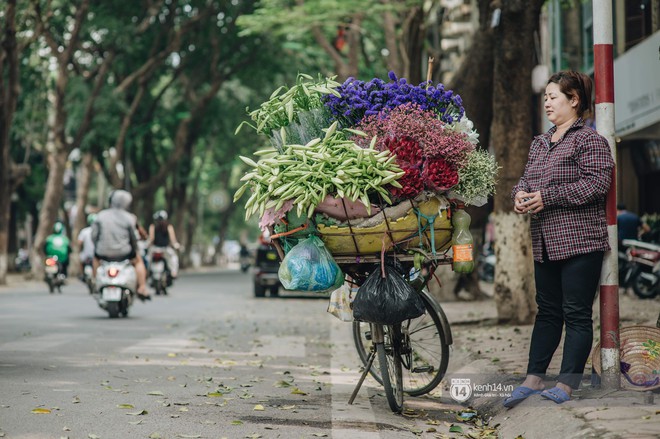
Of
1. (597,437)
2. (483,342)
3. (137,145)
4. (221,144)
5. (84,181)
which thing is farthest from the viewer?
(221,144)

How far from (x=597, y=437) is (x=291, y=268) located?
2.10 metres

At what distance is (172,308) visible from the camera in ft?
56.9

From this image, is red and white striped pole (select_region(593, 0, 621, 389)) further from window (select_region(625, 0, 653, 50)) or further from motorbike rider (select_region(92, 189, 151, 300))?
window (select_region(625, 0, 653, 50))

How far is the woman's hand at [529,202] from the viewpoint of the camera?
5.96m

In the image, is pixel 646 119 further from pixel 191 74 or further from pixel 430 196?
pixel 191 74

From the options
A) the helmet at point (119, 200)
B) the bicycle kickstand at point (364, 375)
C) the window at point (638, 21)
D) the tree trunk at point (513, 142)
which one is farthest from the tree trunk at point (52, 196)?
the bicycle kickstand at point (364, 375)

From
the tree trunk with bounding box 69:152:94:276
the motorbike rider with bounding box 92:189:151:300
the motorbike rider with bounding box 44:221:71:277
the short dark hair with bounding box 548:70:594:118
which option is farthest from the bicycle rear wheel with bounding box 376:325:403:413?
the tree trunk with bounding box 69:152:94:276

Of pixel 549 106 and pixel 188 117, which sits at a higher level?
pixel 188 117

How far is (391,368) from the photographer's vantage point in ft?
22.3

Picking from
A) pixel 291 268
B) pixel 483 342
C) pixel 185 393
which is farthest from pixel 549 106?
pixel 483 342

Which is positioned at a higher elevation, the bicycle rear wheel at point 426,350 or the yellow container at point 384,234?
the yellow container at point 384,234

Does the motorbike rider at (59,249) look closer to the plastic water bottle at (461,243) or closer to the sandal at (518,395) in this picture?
the plastic water bottle at (461,243)

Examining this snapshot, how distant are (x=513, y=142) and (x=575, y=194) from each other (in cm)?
599

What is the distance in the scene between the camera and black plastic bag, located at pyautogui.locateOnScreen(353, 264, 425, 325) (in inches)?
247
